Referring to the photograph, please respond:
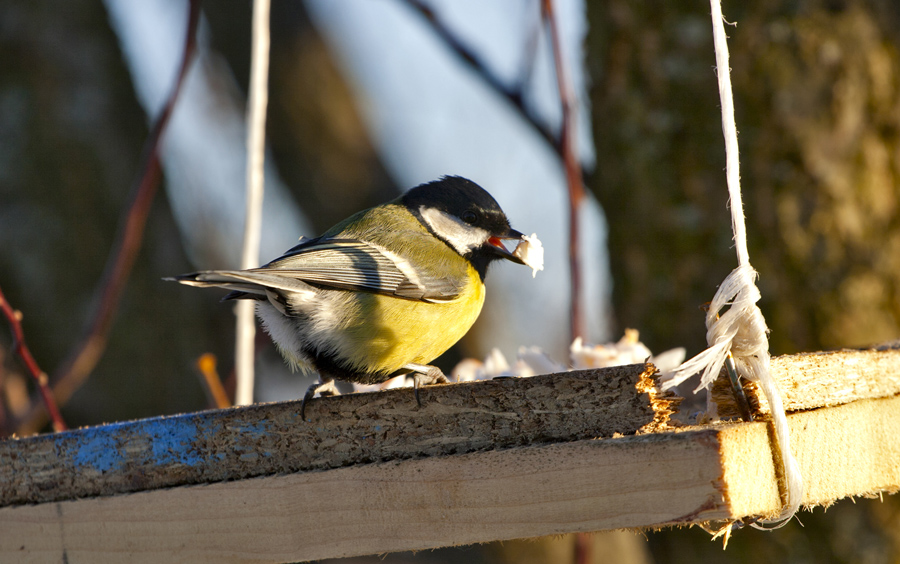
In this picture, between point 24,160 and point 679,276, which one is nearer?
point 679,276

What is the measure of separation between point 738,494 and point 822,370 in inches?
13.4

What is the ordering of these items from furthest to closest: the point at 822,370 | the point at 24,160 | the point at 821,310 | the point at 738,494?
the point at 24,160
the point at 821,310
the point at 822,370
the point at 738,494

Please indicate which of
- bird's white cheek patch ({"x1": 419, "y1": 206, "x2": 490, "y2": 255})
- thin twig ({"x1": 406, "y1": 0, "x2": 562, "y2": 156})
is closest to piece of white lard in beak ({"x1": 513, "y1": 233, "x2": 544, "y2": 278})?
bird's white cheek patch ({"x1": 419, "y1": 206, "x2": 490, "y2": 255})

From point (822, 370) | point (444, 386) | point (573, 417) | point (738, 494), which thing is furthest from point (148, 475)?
point (822, 370)

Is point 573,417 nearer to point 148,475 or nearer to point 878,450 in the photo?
point 878,450

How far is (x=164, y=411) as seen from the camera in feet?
11.1

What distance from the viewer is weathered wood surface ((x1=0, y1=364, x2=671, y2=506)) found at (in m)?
1.13

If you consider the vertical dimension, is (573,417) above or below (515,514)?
above

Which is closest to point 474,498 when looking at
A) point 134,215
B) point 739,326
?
point 739,326

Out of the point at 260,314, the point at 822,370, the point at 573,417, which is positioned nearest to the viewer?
the point at 573,417

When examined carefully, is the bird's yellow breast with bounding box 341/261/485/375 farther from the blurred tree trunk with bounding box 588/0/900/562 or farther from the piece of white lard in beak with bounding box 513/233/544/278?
the blurred tree trunk with bounding box 588/0/900/562

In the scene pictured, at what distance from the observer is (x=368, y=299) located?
5.73 ft

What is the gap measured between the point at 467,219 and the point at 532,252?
26 centimetres

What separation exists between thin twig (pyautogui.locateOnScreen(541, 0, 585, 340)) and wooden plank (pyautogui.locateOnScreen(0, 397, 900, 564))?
Result: 2.43 ft
